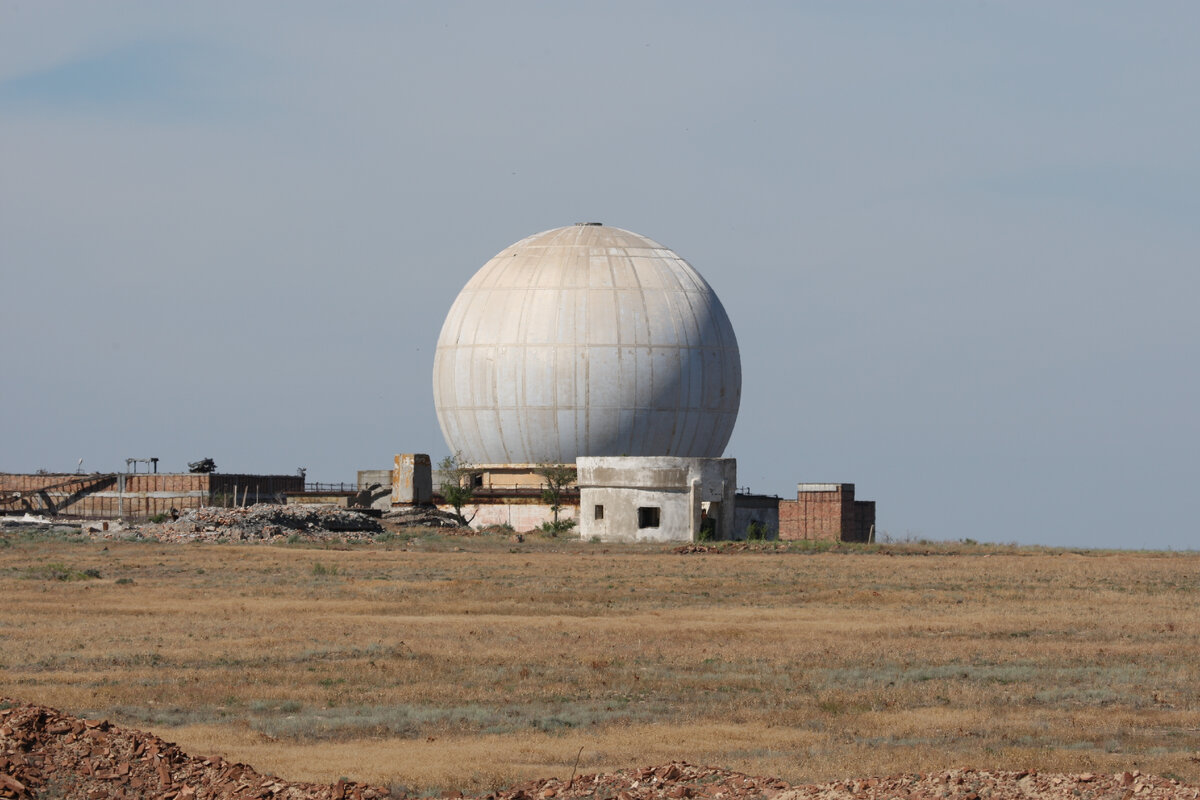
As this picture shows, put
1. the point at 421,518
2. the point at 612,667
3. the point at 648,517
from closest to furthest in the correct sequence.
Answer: the point at 612,667 → the point at 648,517 → the point at 421,518

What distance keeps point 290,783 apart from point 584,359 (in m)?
48.2

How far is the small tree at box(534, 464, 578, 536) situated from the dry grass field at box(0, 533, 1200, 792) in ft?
63.1

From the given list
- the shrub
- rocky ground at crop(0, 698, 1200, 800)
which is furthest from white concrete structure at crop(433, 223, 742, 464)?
rocky ground at crop(0, 698, 1200, 800)

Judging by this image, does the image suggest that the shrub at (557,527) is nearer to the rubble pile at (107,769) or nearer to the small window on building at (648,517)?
the small window on building at (648,517)

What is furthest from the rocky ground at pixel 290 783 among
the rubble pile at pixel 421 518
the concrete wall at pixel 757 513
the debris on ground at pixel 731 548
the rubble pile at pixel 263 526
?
the concrete wall at pixel 757 513

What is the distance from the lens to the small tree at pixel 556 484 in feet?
187

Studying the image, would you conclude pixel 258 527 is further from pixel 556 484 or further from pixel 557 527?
pixel 556 484

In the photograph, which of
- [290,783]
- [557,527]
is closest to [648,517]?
[557,527]

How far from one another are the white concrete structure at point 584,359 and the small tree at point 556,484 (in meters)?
1.38

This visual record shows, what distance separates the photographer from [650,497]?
51.9 metres

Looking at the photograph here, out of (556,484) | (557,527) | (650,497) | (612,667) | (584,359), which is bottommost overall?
(612,667)

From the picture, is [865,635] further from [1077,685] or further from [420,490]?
[420,490]

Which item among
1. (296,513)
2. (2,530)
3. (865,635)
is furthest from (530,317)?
(865,635)

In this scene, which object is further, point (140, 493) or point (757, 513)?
point (140, 493)
